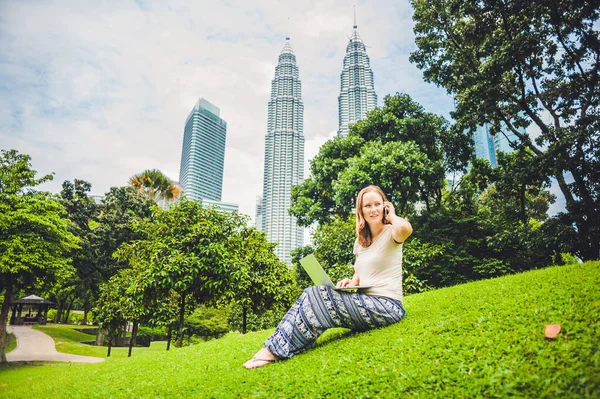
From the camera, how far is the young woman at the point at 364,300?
357 cm

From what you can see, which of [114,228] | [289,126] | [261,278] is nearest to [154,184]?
[114,228]

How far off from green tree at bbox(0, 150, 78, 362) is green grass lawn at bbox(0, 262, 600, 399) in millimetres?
13090

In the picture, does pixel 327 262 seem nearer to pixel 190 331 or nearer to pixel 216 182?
pixel 190 331

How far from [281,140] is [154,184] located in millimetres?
46904

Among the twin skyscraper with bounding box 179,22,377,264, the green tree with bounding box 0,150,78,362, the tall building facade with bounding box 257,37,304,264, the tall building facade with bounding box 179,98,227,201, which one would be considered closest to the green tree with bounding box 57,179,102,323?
the green tree with bounding box 0,150,78,362

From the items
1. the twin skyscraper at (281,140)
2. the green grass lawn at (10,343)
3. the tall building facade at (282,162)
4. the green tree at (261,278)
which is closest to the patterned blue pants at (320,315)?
the green tree at (261,278)

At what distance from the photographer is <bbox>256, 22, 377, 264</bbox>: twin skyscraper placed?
51.2m

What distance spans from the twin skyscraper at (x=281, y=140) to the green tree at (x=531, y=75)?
2094 cm

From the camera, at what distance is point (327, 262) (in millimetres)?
14156

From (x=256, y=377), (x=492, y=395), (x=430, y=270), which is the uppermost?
(x=430, y=270)

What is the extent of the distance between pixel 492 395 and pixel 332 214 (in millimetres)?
16580

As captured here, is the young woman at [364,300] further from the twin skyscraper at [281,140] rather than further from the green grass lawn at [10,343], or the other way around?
the twin skyscraper at [281,140]

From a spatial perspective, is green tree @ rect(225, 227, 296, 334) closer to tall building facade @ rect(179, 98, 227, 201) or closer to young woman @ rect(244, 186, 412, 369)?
young woman @ rect(244, 186, 412, 369)

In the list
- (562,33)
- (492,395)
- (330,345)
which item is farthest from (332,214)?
(492,395)
